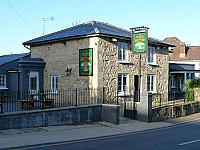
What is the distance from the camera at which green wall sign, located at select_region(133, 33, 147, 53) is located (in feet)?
66.8

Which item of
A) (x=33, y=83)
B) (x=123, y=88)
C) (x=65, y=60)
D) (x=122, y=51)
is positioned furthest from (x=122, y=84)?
(x=33, y=83)

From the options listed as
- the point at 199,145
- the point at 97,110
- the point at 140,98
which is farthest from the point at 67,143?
the point at 140,98

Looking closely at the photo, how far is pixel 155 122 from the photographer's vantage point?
17750mm

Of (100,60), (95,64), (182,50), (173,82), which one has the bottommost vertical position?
(173,82)

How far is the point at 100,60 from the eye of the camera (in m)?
20.4

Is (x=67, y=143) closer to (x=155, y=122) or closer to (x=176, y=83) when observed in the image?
(x=155, y=122)

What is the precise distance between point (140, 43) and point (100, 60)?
3117mm

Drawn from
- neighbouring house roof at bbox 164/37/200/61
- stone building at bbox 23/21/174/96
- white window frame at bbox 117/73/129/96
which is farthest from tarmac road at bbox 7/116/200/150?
neighbouring house roof at bbox 164/37/200/61

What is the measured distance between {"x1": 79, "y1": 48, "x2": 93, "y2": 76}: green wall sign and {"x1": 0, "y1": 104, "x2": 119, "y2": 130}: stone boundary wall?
420 centimetres

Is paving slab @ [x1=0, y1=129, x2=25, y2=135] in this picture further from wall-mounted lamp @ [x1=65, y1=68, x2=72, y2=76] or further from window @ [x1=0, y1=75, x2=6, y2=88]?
window @ [x1=0, y1=75, x2=6, y2=88]

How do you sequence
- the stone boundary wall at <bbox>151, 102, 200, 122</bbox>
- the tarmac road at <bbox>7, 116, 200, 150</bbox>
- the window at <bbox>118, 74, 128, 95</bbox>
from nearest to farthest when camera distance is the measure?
the tarmac road at <bbox>7, 116, 200, 150</bbox>
the stone boundary wall at <bbox>151, 102, 200, 122</bbox>
the window at <bbox>118, 74, 128, 95</bbox>

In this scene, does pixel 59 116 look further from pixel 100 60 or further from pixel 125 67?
pixel 125 67

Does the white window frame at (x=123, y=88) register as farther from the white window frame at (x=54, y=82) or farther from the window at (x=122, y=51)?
the white window frame at (x=54, y=82)

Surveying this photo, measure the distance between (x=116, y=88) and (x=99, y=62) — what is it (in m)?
2.62
